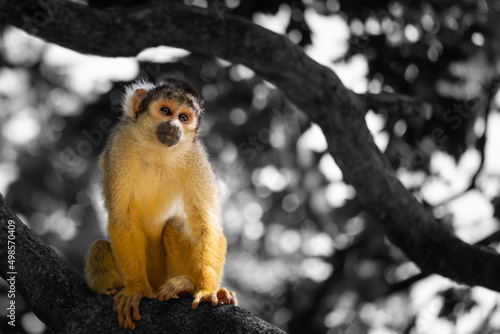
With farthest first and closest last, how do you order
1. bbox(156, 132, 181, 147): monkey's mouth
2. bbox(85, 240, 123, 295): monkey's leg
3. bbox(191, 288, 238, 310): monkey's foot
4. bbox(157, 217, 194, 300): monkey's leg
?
bbox(157, 217, 194, 300): monkey's leg < bbox(156, 132, 181, 147): monkey's mouth < bbox(85, 240, 123, 295): monkey's leg < bbox(191, 288, 238, 310): monkey's foot

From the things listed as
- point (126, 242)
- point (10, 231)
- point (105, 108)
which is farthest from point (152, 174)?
point (105, 108)

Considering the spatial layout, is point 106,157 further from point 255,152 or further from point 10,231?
point 255,152

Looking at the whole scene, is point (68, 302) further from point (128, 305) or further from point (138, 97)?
point (138, 97)

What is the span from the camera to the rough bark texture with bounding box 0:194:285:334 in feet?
9.05

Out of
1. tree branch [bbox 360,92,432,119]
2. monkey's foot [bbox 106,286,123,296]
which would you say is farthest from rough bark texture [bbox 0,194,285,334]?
tree branch [bbox 360,92,432,119]

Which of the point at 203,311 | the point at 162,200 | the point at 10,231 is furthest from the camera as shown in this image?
the point at 162,200

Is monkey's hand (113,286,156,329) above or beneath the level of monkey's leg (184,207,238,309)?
beneath

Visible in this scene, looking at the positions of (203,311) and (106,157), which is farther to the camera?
(106,157)

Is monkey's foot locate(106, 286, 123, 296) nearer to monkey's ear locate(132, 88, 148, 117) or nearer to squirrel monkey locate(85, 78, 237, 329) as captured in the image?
squirrel monkey locate(85, 78, 237, 329)

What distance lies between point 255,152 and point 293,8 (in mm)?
1908

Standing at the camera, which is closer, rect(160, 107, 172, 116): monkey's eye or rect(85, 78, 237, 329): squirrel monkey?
rect(85, 78, 237, 329): squirrel monkey

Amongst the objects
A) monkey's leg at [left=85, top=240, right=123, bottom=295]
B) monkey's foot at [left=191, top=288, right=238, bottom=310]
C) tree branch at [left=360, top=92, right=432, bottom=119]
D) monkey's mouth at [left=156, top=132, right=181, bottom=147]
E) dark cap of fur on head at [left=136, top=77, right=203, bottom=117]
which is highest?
tree branch at [left=360, top=92, right=432, bottom=119]

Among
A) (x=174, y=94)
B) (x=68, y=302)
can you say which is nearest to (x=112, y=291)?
(x=68, y=302)

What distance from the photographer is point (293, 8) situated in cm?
510
